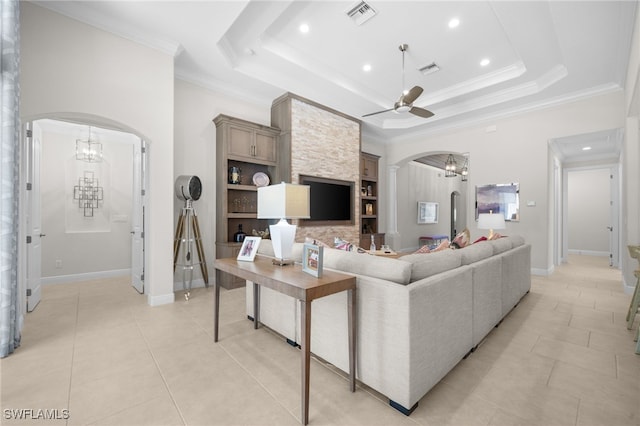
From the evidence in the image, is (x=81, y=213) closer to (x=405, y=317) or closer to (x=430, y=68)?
(x=405, y=317)

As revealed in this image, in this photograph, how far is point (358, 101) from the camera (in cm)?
561

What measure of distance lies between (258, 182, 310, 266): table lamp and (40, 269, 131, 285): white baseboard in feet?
14.4

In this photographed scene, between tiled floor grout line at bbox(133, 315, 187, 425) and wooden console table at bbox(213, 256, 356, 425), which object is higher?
wooden console table at bbox(213, 256, 356, 425)

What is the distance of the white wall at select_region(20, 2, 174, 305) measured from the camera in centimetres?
280

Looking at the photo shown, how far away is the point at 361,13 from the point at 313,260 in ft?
9.96

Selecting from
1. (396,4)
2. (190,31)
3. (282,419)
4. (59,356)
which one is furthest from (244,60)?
(282,419)

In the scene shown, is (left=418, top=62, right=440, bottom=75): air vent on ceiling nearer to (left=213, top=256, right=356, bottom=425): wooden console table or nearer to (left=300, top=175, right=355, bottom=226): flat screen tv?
(left=300, top=175, right=355, bottom=226): flat screen tv

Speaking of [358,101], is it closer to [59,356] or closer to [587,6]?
[587,6]

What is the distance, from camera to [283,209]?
6.72ft

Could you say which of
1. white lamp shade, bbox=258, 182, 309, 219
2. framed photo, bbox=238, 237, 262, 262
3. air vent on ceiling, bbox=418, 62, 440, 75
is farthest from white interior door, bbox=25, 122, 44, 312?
air vent on ceiling, bbox=418, 62, 440, 75

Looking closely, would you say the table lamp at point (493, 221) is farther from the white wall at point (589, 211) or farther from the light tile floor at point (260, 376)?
the white wall at point (589, 211)

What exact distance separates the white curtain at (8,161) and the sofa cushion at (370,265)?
7.98 ft

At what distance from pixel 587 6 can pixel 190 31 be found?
14.2ft

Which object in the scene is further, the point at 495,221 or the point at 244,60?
the point at 495,221
